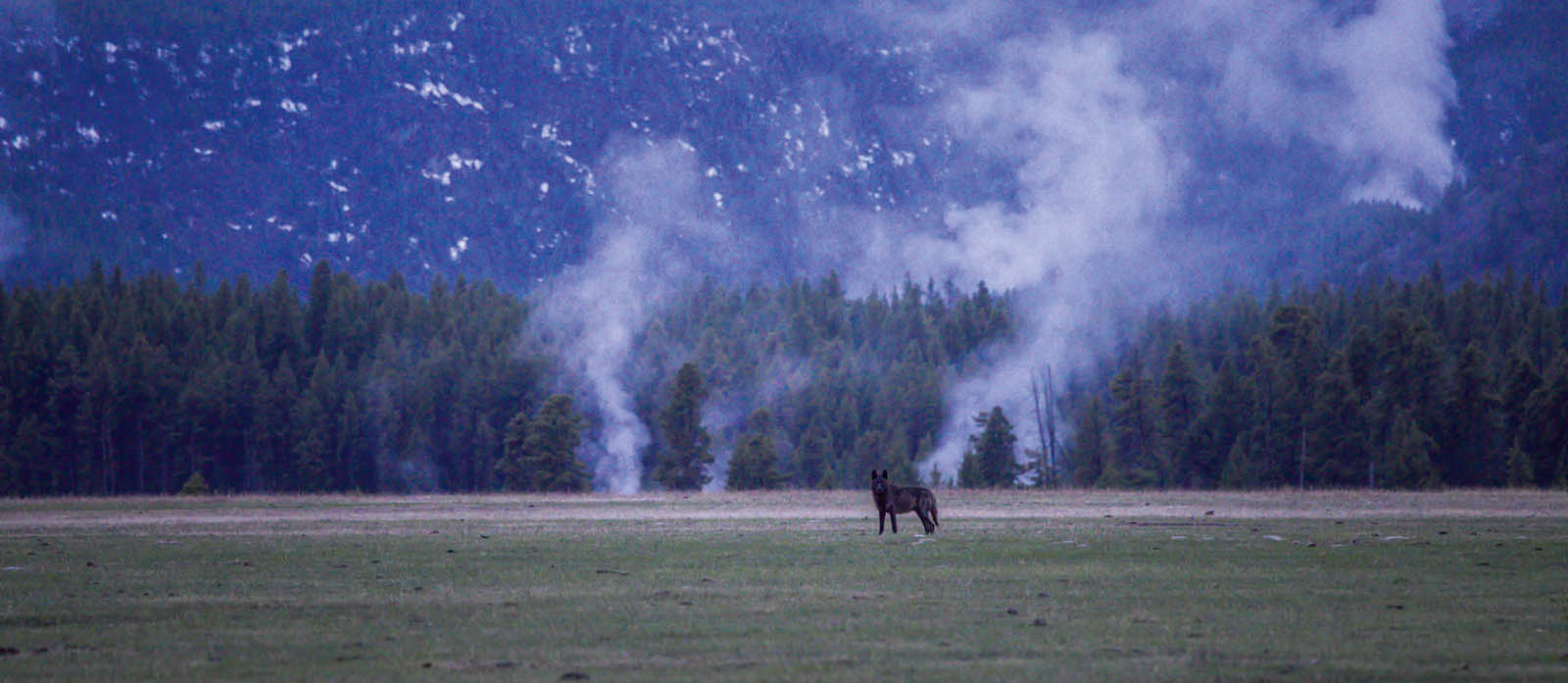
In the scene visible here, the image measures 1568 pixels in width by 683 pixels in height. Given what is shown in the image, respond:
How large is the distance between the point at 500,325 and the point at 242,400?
39.3m

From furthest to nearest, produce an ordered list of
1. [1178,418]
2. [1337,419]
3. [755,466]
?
[1178,418] → [1337,419] → [755,466]

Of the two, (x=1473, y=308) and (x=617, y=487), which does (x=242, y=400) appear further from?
(x=1473, y=308)

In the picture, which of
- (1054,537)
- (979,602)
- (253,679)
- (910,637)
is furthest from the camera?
(1054,537)

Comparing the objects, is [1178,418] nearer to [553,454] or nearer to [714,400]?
[553,454]

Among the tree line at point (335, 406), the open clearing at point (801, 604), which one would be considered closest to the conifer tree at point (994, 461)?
the tree line at point (335, 406)

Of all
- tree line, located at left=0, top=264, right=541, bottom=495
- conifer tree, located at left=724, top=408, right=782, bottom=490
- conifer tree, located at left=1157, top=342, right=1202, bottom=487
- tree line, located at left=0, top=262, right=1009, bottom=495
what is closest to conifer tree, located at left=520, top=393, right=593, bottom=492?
tree line, located at left=0, top=262, right=1009, bottom=495

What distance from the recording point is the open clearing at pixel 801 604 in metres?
19.3

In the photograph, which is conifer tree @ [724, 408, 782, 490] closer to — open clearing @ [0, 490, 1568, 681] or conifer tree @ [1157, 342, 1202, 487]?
conifer tree @ [1157, 342, 1202, 487]

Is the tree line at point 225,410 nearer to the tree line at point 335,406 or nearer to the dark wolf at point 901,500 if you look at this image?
the tree line at point 335,406

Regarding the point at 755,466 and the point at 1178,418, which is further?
the point at 1178,418

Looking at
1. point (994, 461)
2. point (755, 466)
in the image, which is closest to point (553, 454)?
point (755, 466)

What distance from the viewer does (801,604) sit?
82.4 feet

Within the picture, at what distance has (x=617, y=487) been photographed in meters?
148

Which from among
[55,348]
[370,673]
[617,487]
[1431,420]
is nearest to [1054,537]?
[370,673]
